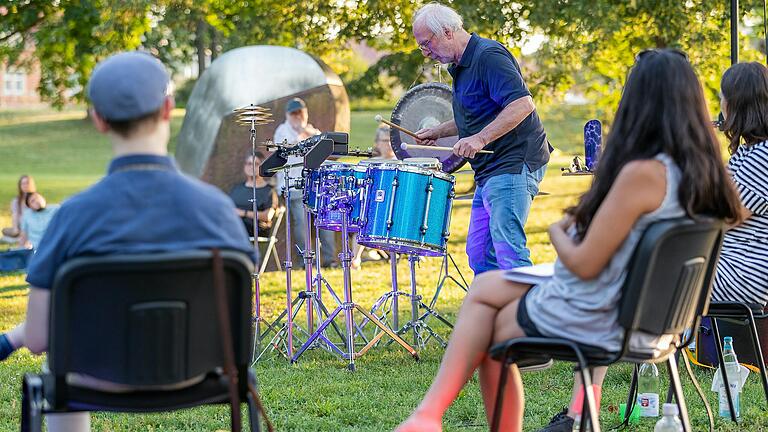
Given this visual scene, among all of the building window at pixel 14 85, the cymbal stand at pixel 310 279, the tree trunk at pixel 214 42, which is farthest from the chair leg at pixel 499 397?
the building window at pixel 14 85

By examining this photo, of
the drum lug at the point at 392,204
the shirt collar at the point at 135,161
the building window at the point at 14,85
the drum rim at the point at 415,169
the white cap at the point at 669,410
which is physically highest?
the shirt collar at the point at 135,161

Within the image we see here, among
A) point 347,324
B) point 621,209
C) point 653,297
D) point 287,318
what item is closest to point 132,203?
point 621,209

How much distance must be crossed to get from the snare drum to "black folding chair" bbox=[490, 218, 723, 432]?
243 centimetres

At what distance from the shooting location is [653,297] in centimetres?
326

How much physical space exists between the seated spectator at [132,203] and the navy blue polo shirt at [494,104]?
2.80 m

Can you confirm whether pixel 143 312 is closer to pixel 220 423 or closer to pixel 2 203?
pixel 220 423

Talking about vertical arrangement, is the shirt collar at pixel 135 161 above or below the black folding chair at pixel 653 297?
above

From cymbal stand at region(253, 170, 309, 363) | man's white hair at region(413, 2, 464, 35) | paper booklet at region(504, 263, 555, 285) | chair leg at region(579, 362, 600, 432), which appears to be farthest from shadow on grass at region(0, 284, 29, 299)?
chair leg at region(579, 362, 600, 432)

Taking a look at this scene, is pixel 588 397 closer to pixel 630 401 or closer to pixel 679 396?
pixel 679 396

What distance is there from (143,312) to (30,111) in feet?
162

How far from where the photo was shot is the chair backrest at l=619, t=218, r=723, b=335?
317cm

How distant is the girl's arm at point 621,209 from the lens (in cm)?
322

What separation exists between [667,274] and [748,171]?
1.80m

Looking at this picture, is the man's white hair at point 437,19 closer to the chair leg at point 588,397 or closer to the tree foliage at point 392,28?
the chair leg at point 588,397
